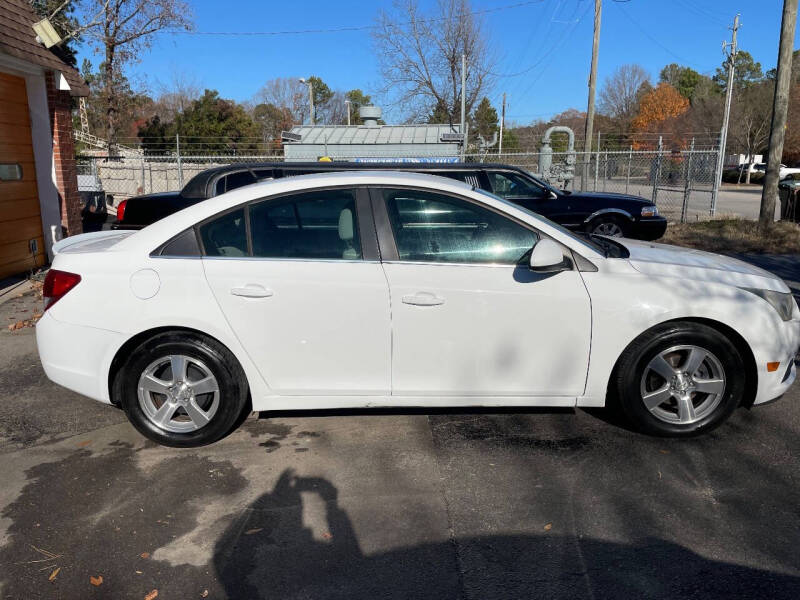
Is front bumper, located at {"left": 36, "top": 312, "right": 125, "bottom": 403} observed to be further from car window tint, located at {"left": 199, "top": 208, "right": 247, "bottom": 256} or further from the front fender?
the front fender

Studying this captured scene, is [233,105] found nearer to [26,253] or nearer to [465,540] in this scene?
[26,253]

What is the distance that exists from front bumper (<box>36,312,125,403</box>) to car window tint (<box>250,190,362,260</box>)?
1.03 m

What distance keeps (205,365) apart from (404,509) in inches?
58.0

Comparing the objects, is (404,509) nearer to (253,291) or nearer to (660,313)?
(253,291)

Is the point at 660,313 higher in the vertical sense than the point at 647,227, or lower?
higher

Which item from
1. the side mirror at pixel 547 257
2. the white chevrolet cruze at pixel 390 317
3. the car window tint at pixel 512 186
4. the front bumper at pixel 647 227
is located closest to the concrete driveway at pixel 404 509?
the white chevrolet cruze at pixel 390 317

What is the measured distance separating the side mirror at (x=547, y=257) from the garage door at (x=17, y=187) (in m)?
7.96

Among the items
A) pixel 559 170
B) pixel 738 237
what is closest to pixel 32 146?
pixel 738 237

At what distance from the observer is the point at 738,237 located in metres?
12.2

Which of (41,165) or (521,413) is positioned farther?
(41,165)

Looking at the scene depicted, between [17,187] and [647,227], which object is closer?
[17,187]

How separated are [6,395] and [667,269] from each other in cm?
480

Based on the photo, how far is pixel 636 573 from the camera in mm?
2816

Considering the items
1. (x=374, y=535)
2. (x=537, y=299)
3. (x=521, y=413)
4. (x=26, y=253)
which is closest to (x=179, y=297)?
(x=374, y=535)
